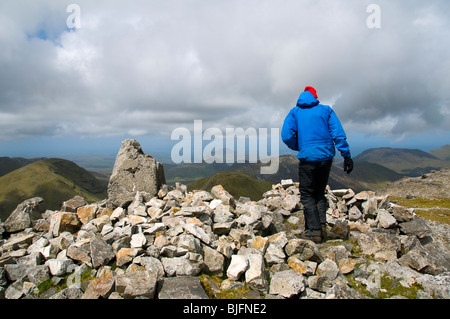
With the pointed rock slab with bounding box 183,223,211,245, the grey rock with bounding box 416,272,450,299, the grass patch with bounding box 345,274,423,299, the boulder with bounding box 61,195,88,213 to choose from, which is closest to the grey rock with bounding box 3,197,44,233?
the boulder with bounding box 61,195,88,213

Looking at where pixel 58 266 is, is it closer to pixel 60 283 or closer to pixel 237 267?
pixel 60 283

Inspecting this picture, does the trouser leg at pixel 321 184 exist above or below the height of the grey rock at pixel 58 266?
above

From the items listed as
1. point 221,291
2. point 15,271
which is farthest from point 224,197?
point 15,271

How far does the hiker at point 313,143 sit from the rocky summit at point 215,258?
1.27 m

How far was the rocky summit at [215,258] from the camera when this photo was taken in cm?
644

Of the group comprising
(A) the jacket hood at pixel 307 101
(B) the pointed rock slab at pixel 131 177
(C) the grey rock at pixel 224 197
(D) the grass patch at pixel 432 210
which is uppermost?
(A) the jacket hood at pixel 307 101

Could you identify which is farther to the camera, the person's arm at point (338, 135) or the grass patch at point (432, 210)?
the grass patch at point (432, 210)

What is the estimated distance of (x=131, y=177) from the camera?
14125 millimetres

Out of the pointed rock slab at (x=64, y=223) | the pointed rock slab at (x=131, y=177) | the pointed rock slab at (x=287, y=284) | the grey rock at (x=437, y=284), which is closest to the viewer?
the grey rock at (x=437, y=284)

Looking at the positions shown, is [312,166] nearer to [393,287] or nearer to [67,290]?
[393,287]

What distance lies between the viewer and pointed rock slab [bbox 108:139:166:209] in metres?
13.2

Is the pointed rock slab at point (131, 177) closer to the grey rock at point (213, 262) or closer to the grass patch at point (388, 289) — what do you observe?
the grey rock at point (213, 262)

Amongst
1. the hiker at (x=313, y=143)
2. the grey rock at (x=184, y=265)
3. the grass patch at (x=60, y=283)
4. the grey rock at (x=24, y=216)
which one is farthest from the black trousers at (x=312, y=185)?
the grey rock at (x=24, y=216)

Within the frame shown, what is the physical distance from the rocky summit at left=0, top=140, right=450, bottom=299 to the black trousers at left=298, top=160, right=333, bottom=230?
95 cm
